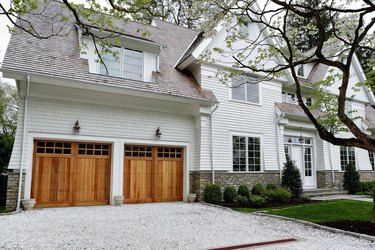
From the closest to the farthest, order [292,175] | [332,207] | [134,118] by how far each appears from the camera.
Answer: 1. [332,207]
2. [134,118]
3. [292,175]

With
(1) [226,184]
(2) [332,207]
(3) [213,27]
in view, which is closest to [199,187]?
(1) [226,184]

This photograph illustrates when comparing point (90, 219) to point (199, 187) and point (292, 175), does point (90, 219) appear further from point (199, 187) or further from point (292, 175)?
point (292, 175)

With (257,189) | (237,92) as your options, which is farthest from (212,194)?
(237,92)

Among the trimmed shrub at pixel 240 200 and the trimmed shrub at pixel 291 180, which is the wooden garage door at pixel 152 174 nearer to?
the trimmed shrub at pixel 240 200

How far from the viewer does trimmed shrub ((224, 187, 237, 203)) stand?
11.1 meters

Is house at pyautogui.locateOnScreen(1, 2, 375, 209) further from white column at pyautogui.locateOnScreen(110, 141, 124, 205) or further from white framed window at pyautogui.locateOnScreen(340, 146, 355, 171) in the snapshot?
white framed window at pyautogui.locateOnScreen(340, 146, 355, 171)

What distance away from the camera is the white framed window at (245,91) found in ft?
42.5

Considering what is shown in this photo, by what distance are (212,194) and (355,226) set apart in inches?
198

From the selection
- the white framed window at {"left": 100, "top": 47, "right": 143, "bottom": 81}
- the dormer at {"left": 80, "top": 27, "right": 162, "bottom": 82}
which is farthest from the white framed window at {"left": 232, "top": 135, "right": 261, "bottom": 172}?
the white framed window at {"left": 100, "top": 47, "right": 143, "bottom": 81}

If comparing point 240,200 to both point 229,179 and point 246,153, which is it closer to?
point 229,179

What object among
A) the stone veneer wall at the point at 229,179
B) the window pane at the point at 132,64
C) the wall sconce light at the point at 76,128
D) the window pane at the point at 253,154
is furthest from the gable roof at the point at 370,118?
the wall sconce light at the point at 76,128

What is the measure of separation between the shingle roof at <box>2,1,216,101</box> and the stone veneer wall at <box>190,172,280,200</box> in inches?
123

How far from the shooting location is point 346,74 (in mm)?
6602

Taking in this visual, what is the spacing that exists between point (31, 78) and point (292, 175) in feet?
35.2
